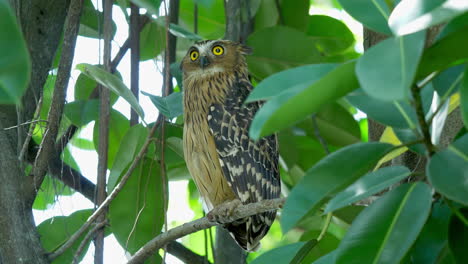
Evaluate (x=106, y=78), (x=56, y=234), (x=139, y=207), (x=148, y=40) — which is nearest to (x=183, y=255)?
(x=139, y=207)

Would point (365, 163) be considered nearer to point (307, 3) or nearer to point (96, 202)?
point (96, 202)

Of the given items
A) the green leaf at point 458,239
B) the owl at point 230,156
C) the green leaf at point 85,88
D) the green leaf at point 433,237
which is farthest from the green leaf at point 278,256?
the green leaf at point 85,88

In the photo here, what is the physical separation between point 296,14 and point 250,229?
1.05m

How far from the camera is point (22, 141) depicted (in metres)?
2.26

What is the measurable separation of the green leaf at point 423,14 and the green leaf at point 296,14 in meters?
2.28

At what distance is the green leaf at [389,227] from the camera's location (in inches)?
47.3

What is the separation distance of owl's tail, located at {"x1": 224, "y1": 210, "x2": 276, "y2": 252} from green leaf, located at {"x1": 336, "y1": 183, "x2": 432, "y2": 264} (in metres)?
1.51

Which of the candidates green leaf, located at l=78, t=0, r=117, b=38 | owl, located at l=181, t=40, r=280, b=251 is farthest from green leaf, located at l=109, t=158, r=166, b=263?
green leaf, located at l=78, t=0, r=117, b=38

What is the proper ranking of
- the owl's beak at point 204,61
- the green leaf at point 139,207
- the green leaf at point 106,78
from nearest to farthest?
the green leaf at point 106,78, the green leaf at point 139,207, the owl's beak at point 204,61

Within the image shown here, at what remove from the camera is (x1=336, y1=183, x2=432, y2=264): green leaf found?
120 centimetres

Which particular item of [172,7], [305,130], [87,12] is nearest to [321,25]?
[305,130]

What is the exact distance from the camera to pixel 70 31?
2117mm

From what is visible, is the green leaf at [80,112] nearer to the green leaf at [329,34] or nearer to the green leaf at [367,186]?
the green leaf at [329,34]

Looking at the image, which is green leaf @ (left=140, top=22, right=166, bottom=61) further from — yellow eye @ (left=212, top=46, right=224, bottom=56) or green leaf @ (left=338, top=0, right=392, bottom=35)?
green leaf @ (left=338, top=0, right=392, bottom=35)
